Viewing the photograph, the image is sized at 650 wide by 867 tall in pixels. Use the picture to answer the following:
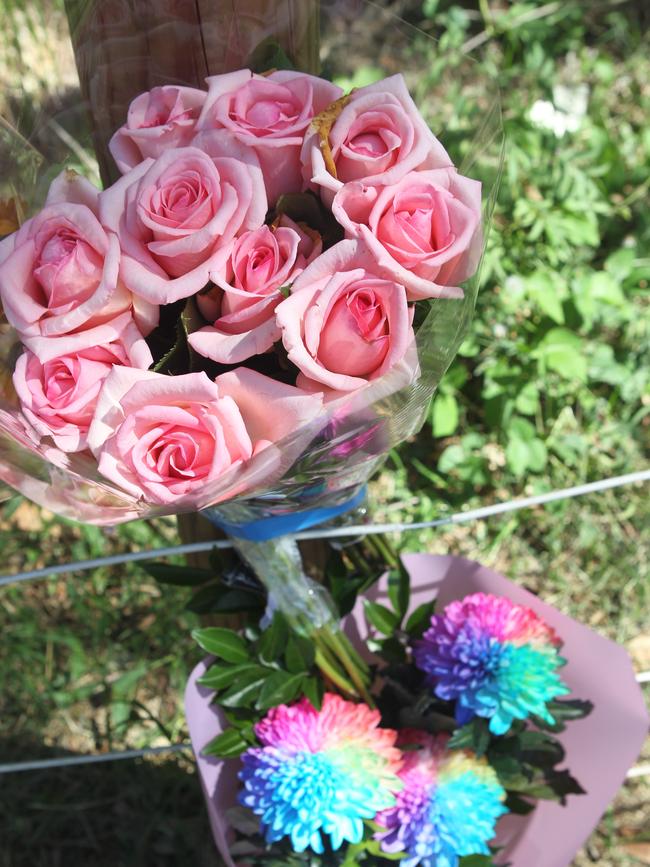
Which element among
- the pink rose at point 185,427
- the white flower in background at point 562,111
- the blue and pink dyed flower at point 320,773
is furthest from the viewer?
the white flower in background at point 562,111

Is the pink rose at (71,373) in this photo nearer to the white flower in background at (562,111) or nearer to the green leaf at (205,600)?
the green leaf at (205,600)

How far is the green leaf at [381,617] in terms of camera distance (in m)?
1.17

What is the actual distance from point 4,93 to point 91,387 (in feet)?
1.34

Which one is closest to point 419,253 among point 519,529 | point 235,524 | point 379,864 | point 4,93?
point 235,524

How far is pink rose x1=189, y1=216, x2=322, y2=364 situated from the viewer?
0.66m

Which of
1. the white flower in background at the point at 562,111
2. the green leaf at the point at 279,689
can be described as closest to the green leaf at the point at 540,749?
the green leaf at the point at 279,689

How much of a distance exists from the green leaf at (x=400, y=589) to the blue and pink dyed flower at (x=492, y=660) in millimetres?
51

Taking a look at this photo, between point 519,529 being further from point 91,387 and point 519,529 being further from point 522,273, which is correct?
point 91,387

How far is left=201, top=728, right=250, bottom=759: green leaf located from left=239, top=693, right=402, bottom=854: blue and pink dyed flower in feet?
0.08

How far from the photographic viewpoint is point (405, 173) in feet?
2.31

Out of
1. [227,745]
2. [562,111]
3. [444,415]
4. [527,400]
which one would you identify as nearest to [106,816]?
[227,745]

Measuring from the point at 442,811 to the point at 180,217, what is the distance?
74 cm

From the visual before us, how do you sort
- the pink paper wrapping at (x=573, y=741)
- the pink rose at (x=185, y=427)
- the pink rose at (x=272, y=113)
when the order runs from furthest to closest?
1. the pink paper wrapping at (x=573, y=741)
2. the pink rose at (x=272, y=113)
3. the pink rose at (x=185, y=427)

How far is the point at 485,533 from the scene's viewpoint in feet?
6.32
